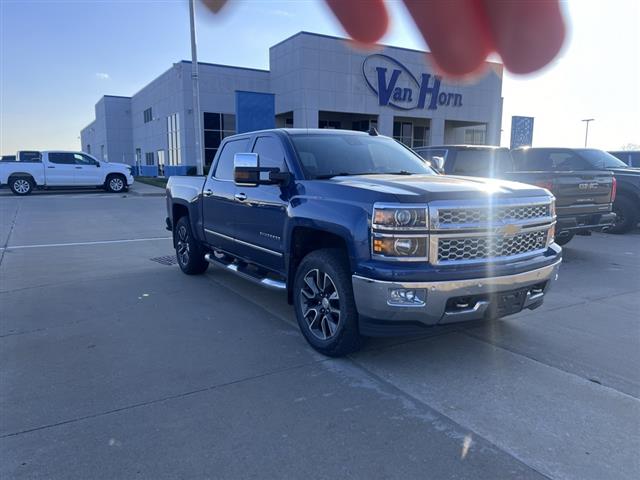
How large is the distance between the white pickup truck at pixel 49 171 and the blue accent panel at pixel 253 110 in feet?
25.8

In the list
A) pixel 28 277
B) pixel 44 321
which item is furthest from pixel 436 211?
pixel 28 277

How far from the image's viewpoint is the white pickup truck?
71.9 feet

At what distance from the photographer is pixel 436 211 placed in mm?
3463

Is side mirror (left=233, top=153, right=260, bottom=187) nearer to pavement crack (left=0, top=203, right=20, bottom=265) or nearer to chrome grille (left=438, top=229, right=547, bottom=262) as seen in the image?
chrome grille (left=438, top=229, right=547, bottom=262)

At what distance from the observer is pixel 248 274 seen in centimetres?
531

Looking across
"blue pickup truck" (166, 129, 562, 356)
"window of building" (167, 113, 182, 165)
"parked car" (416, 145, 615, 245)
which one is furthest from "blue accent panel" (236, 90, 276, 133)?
"window of building" (167, 113, 182, 165)

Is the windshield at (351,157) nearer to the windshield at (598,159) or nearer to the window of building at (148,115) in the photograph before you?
the windshield at (598,159)

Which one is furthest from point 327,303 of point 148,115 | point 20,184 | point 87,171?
point 148,115

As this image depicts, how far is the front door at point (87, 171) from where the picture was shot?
22484 mm

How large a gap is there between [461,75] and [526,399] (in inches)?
111

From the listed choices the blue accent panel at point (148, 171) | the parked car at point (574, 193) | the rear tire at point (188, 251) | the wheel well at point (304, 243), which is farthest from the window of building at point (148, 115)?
the wheel well at point (304, 243)

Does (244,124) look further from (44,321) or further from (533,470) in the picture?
(533,470)

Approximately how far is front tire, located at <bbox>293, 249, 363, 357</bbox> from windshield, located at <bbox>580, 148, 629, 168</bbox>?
8298mm

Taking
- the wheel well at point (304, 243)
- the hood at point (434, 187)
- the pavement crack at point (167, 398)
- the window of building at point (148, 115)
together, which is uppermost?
the window of building at point (148, 115)
